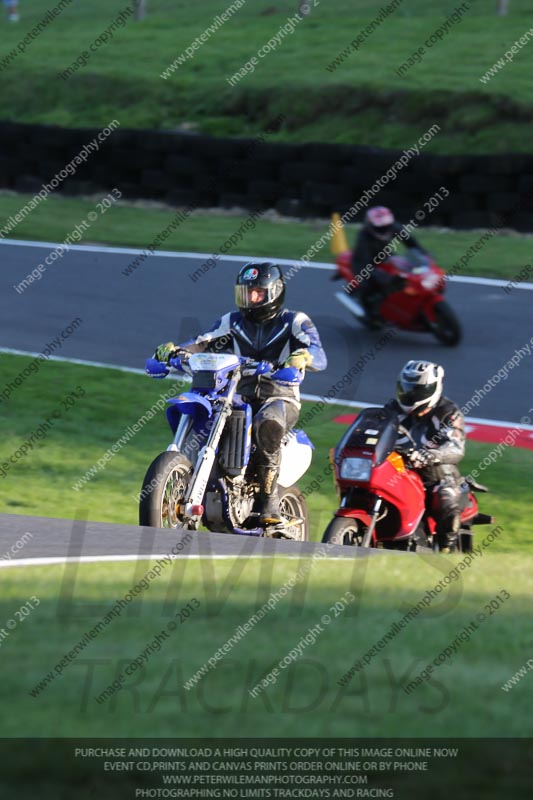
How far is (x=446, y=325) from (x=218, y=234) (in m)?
5.95

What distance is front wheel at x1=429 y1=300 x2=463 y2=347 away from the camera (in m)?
13.8

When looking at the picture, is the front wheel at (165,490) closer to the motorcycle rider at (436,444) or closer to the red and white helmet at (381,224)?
the motorcycle rider at (436,444)

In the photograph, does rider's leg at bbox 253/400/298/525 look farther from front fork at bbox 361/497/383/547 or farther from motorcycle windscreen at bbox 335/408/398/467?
front fork at bbox 361/497/383/547

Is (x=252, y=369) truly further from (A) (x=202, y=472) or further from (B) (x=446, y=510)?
(B) (x=446, y=510)

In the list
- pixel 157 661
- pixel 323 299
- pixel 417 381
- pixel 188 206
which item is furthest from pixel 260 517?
pixel 188 206

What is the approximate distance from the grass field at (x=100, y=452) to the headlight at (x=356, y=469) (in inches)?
39.3

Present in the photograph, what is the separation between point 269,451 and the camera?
25.6 feet

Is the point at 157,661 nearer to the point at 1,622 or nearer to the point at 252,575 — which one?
the point at 1,622

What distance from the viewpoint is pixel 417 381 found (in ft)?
26.9

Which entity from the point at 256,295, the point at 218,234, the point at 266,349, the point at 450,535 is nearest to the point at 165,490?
the point at 266,349

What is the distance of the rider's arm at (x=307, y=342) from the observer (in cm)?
805
